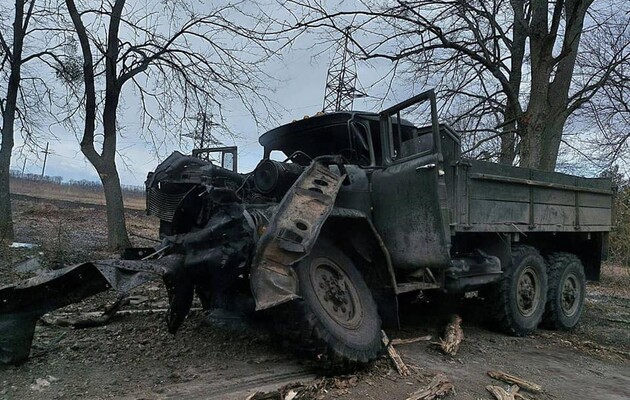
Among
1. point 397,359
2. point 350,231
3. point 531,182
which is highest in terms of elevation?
point 531,182

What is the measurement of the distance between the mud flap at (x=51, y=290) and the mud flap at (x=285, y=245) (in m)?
0.84

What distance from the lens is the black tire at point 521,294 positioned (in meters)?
6.28

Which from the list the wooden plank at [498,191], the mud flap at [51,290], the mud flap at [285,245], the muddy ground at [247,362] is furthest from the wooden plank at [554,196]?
the mud flap at [51,290]

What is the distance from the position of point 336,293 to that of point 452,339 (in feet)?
6.24

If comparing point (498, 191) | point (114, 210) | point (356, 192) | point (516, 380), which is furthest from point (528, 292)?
point (114, 210)

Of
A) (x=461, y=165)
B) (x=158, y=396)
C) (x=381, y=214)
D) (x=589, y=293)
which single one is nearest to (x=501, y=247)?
(x=461, y=165)

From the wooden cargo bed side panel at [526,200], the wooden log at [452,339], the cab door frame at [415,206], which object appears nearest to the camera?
the cab door frame at [415,206]

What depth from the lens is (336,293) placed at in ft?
14.2

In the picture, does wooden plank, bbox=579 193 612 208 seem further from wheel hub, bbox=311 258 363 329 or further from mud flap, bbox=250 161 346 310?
mud flap, bbox=250 161 346 310

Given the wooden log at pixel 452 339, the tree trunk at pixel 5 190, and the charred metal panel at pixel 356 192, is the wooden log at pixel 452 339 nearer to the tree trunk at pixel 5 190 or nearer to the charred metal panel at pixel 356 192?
the charred metal panel at pixel 356 192

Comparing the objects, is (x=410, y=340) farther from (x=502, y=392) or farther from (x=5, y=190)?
(x=5, y=190)

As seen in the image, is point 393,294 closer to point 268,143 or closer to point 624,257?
point 268,143

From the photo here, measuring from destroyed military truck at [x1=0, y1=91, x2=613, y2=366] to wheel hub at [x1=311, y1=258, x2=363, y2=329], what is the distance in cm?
1

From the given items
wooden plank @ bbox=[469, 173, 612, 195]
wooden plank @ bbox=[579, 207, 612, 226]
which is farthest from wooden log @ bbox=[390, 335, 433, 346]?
wooden plank @ bbox=[579, 207, 612, 226]
